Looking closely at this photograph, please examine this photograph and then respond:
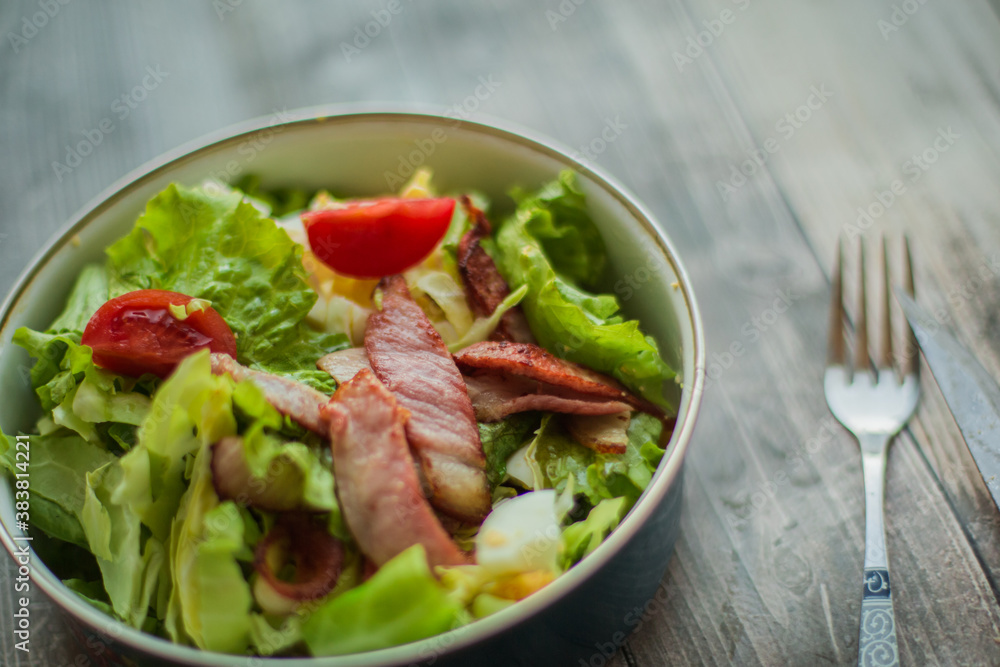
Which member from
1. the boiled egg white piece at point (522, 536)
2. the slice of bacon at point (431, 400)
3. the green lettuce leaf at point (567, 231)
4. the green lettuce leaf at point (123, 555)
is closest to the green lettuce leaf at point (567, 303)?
the green lettuce leaf at point (567, 231)

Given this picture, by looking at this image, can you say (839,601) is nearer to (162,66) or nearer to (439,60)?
(439,60)

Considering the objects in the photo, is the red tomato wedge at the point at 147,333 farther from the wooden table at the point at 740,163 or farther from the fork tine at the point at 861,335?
the fork tine at the point at 861,335

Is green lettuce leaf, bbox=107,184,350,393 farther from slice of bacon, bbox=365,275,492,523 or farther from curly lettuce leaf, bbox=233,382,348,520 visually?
curly lettuce leaf, bbox=233,382,348,520

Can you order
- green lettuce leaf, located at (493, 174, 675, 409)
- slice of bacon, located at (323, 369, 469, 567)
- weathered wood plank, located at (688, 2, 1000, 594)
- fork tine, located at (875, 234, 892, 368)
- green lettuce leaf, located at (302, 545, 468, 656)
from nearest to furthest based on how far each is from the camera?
1. green lettuce leaf, located at (302, 545, 468, 656)
2. slice of bacon, located at (323, 369, 469, 567)
3. green lettuce leaf, located at (493, 174, 675, 409)
4. fork tine, located at (875, 234, 892, 368)
5. weathered wood plank, located at (688, 2, 1000, 594)

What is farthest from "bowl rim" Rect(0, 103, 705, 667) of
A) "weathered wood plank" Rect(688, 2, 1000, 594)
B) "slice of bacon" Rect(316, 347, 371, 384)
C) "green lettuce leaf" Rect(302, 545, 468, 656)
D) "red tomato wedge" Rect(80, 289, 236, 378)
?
"weathered wood plank" Rect(688, 2, 1000, 594)

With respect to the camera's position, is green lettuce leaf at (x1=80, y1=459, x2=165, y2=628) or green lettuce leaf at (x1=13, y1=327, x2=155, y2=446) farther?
green lettuce leaf at (x1=13, y1=327, x2=155, y2=446)

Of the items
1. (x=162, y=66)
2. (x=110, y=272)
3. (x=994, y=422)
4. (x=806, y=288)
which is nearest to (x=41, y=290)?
(x=110, y=272)

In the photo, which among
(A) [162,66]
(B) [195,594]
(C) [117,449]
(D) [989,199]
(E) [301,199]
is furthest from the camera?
(A) [162,66]
